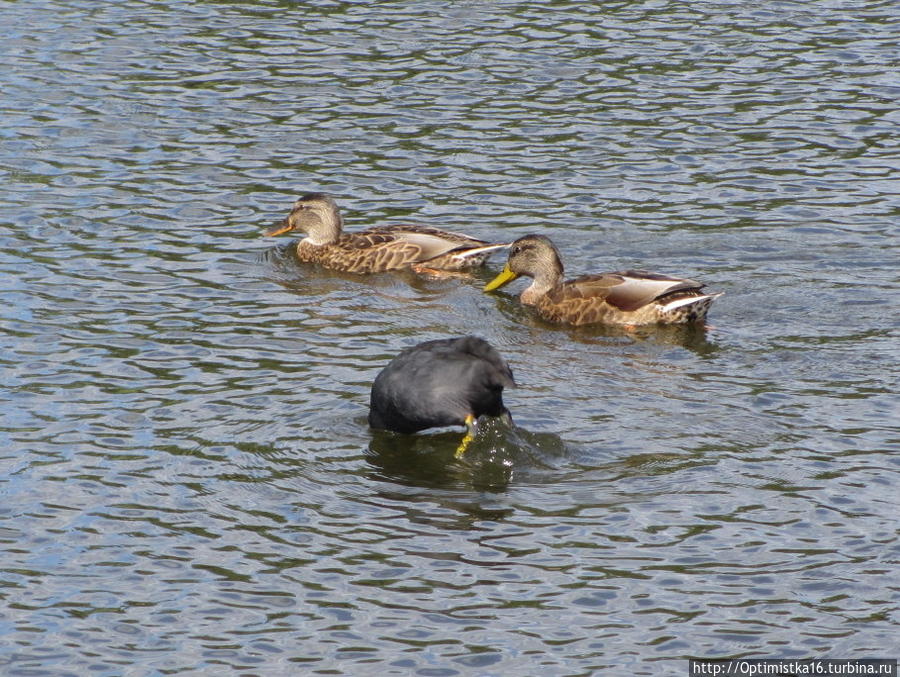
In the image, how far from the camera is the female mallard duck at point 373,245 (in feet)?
49.0

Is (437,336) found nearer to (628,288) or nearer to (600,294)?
(600,294)

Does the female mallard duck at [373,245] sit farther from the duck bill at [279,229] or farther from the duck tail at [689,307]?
the duck tail at [689,307]

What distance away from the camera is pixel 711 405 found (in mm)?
11188

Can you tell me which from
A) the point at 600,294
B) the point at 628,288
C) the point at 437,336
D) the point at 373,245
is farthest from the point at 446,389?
the point at 373,245

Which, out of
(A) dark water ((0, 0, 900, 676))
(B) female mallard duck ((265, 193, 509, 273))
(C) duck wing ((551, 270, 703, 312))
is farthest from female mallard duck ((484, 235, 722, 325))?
(B) female mallard duck ((265, 193, 509, 273))

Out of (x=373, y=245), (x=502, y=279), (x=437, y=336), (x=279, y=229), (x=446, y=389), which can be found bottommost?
(x=437, y=336)

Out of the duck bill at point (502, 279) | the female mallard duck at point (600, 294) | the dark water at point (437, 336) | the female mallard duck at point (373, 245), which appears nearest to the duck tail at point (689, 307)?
the female mallard duck at point (600, 294)

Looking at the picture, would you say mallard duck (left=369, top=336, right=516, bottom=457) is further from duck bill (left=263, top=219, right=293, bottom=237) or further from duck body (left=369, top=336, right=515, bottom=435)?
duck bill (left=263, top=219, right=293, bottom=237)

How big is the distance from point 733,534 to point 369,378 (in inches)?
150

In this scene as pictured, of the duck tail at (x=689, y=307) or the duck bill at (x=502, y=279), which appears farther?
the duck bill at (x=502, y=279)

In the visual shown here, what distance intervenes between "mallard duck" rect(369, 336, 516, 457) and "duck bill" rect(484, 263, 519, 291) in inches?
165

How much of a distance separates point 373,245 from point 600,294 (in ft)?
8.87

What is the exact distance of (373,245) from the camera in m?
15.3

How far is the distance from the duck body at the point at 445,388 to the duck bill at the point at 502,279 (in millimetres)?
4177
